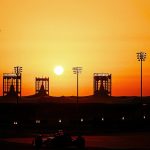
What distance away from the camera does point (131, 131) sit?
79.4 m

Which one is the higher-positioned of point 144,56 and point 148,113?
point 144,56

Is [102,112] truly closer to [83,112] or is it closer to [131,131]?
[83,112]

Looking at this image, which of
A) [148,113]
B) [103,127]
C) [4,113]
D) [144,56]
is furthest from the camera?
[148,113]

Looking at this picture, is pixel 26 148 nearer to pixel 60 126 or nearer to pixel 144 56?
pixel 60 126

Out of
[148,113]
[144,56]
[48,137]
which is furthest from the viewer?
[148,113]

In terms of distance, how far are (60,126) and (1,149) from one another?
4414 centimetres

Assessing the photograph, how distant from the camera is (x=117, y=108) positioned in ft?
507

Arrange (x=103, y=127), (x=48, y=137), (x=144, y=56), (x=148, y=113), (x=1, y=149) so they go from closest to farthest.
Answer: (x=1, y=149) < (x=48, y=137) < (x=103, y=127) < (x=144, y=56) < (x=148, y=113)

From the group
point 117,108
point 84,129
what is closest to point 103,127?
point 84,129

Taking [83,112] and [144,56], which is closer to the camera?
[144,56]

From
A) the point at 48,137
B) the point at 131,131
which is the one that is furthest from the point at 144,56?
the point at 48,137

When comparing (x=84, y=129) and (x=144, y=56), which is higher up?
(x=144, y=56)

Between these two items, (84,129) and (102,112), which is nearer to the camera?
(84,129)

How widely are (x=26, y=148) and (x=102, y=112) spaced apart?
97.3m
